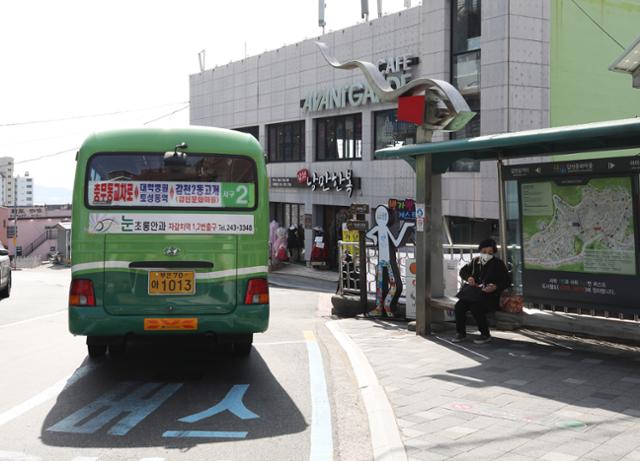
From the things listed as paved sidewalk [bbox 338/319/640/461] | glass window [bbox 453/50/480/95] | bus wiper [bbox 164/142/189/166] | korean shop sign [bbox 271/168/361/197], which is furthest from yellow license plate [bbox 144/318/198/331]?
korean shop sign [bbox 271/168/361/197]

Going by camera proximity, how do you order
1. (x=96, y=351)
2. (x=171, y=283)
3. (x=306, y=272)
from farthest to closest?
(x=306, y=272) → (x=96, y=351) → (x=171, y=283)

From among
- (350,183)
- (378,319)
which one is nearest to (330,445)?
(378,319)

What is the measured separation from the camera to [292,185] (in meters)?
33.7

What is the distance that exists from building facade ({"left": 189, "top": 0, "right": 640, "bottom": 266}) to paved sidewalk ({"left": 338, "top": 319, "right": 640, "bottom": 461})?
45.5 feet

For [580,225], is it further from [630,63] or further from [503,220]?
[630,63]

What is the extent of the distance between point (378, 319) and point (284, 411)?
22.4 ft

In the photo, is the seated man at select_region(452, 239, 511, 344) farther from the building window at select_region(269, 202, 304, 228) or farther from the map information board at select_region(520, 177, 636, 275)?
the building window at select_region(269, 202, 304, 228)

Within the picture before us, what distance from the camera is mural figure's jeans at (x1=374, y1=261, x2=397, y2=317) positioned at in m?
13.2

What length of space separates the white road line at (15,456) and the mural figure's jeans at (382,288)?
8564mm

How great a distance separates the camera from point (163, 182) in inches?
314

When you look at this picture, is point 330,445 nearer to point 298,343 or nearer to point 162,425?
point 162,425

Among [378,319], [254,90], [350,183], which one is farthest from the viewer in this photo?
[254,90]

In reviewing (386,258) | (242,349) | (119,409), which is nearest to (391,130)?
(386,258)

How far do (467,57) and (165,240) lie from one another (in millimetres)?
18525
